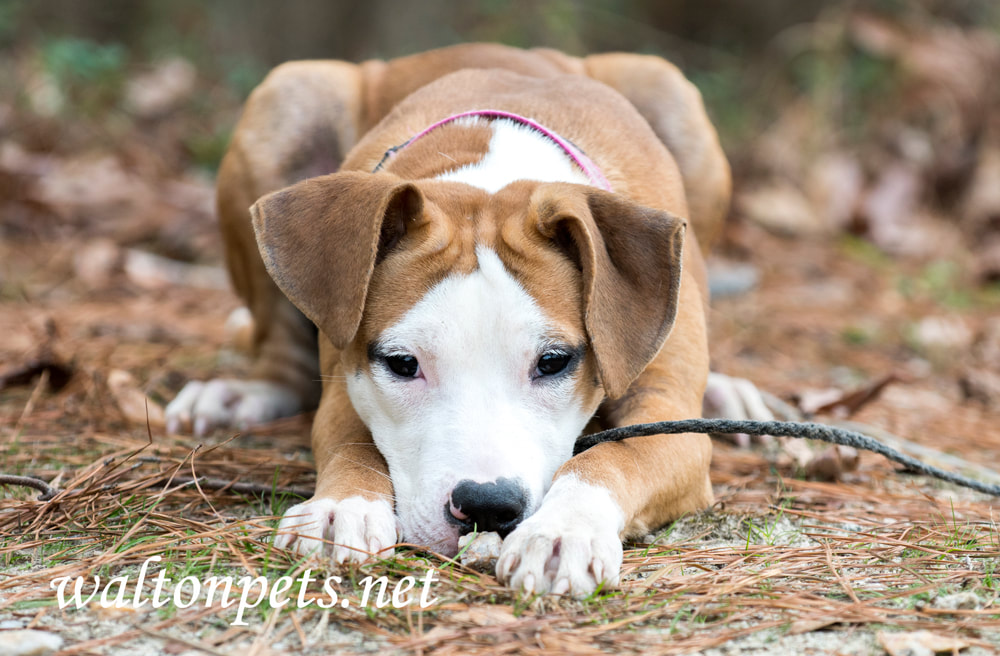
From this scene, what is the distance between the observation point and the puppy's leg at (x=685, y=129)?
14.7 feet

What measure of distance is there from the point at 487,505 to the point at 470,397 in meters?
0.32

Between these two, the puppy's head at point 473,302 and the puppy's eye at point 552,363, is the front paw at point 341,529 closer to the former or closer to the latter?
the puppy's head at point 473,302

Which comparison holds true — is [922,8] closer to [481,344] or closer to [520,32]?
[520,32]

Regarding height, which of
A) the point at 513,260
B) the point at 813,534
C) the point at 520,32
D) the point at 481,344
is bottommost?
the point at 813,534

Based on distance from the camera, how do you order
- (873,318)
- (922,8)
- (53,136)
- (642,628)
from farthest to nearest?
(922,8)
(53,136)
(873,318)
(642,628)

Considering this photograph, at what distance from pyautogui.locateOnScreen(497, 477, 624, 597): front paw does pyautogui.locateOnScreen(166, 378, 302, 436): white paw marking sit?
2.00m

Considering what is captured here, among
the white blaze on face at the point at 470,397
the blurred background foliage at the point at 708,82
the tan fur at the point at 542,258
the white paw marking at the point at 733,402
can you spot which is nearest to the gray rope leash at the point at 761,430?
the tan fur at the point at 542,258

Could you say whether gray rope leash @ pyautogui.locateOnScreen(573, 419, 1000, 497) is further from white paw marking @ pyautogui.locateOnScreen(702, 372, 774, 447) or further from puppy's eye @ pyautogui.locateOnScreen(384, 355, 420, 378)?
white paw marking @ pyautogui.locateOnScreen(702, 372, 774, 447)

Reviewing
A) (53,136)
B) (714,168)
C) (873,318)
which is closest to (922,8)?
(873,318)

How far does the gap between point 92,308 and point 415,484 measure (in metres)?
4.04

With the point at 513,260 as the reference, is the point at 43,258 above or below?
below

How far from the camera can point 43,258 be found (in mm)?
6914

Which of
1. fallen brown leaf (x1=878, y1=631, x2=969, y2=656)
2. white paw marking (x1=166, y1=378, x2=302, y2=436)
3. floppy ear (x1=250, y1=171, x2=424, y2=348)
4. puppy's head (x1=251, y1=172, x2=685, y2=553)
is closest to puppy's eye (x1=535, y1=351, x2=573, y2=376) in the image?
puppy's head (x1=251, y1=172, x2=685, y2=553)

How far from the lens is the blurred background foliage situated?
8.80m
